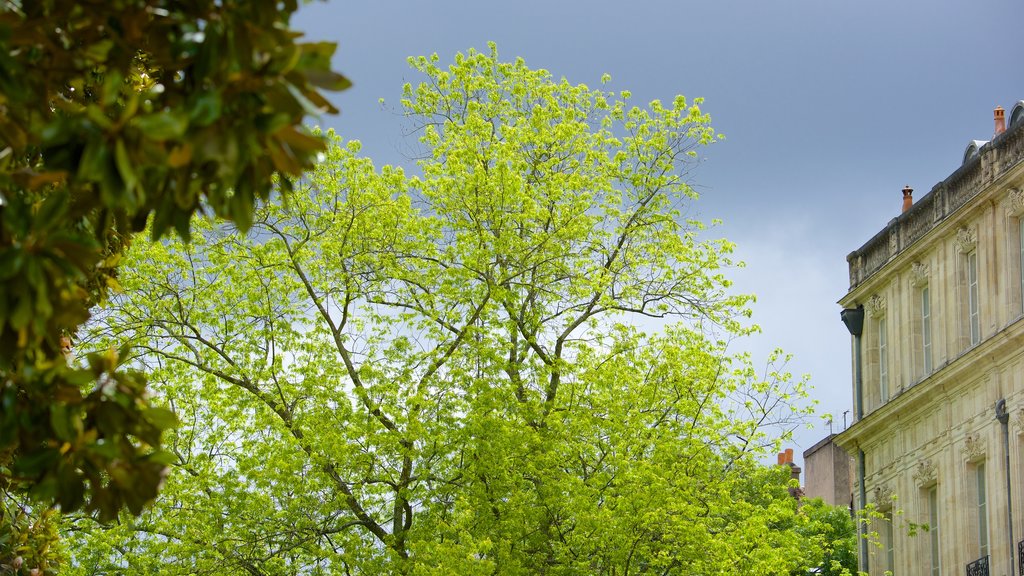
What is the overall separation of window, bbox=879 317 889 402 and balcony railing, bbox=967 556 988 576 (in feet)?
18.7

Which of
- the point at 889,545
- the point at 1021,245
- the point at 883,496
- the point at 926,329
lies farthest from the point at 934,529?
the point at 1021,245

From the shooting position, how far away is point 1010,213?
24.3m

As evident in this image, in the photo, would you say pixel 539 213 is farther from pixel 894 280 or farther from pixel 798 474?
pixel 798 474

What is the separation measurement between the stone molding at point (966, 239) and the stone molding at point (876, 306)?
4077mm

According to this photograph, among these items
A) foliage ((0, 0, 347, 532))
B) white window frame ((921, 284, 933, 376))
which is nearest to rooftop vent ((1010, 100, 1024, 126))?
white window frame ((921, 284, 933, 376))

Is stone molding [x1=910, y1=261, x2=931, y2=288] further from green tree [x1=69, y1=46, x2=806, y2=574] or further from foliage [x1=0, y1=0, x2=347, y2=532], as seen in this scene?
foliage [x1=0, y1=0, x2=347, y2=532]

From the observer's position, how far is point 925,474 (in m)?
27.0

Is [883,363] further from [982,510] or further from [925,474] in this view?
[982,510]

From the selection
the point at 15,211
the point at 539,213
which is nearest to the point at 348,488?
the point at 539,213

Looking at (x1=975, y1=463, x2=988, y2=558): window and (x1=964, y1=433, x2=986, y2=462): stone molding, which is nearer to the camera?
(x1=964, y1=433, x2=986, y2=462): stone molding

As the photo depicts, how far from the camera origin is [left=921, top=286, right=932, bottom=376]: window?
28.0 m

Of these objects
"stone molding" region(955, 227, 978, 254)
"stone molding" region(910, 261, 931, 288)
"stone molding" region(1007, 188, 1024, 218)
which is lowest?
"stone molding" region(1007, 188, 1024, 218)

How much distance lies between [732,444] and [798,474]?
34493mm

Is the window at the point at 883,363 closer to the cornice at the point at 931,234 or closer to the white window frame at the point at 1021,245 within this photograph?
the cornice at the point at 931,234
